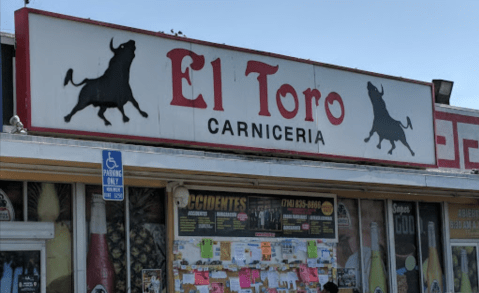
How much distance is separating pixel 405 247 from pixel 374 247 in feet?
3.16

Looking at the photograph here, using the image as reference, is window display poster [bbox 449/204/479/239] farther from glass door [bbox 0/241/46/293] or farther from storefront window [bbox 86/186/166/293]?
glass door [bbox 0/241/46/293]

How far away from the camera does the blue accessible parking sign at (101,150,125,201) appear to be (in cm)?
1121

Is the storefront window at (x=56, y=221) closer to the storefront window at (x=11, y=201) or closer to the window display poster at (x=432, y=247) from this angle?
the storefront window at (x=11, y=201)

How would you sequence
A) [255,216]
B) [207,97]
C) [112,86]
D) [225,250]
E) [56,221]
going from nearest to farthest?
→ [56,221], [112,86], [207,97], [225,250], [255,216]

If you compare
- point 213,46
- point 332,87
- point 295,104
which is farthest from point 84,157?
point 332,87

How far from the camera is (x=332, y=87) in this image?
50.9ft

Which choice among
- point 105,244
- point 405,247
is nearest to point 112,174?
point 105,244

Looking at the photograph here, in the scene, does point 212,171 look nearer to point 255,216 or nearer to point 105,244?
point 105,244

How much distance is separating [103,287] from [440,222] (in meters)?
8.42

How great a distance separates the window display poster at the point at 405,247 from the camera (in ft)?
55.6

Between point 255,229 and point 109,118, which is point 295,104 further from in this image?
point 109,118

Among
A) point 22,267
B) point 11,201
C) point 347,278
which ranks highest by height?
point 11,201

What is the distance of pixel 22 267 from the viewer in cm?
1163

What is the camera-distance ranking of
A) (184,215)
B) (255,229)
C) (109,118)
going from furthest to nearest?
(255,229) → (184,215) → (109,118)
